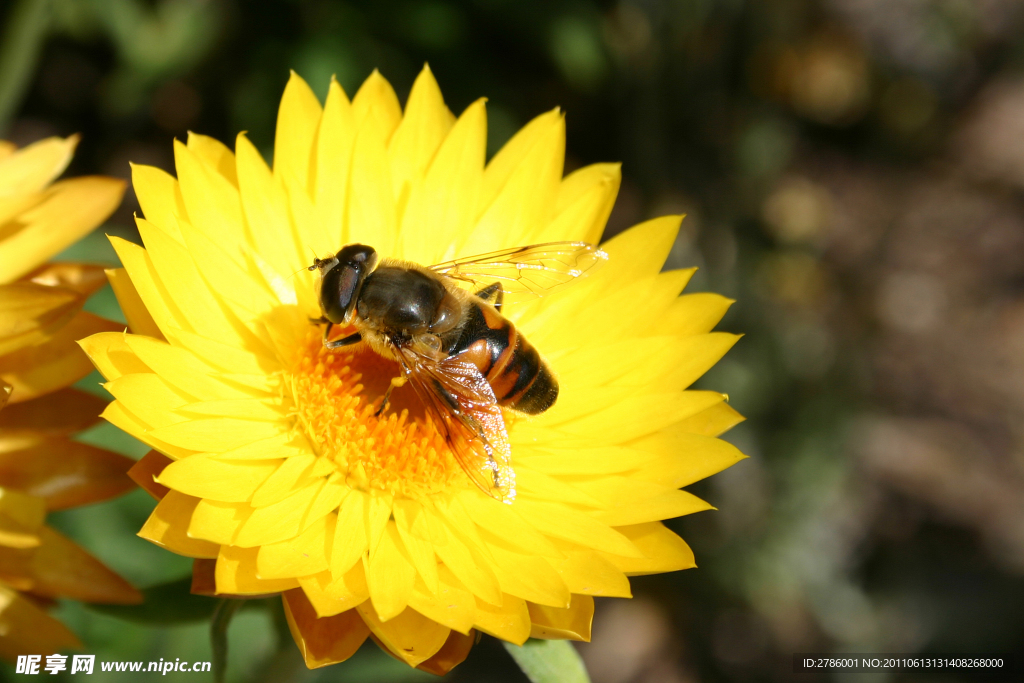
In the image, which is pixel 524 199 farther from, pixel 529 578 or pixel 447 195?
pixel 529 578

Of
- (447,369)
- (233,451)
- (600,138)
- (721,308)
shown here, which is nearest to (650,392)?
(721,308)

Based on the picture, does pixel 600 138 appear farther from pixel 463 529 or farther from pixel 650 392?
pixel 463 529

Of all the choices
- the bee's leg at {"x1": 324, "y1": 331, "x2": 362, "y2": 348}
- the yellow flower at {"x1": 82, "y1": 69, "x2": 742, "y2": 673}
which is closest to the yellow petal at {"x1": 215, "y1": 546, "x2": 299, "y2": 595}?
the yellow flower at {"x1": 82, "y1": 69, "x2": 742, "y2": 673}

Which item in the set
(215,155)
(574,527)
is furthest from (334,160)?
(574,527)

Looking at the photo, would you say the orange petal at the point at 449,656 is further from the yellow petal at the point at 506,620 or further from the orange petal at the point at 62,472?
the orange petal at the point at 62,472

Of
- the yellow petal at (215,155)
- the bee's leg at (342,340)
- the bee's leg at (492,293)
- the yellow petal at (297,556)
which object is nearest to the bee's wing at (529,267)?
the bee's leg at (492,293)
